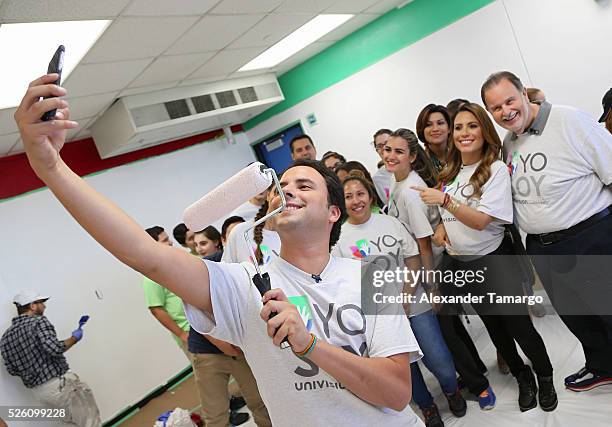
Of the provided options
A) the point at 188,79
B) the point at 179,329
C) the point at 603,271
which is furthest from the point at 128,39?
the point at 603,271

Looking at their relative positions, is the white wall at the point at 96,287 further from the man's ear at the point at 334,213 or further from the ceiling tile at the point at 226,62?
the man's ear at the point at 334,213

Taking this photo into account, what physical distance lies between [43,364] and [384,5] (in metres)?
4.37

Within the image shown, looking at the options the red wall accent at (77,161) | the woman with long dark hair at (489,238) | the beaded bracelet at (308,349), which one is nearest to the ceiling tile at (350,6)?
the woman with long dark hair at (489,238)

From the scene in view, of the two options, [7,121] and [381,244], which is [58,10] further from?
[381,244]

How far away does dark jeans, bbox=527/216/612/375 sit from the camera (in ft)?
6.79

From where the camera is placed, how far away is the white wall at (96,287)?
4309 mm

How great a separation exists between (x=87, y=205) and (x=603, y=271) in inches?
83.7

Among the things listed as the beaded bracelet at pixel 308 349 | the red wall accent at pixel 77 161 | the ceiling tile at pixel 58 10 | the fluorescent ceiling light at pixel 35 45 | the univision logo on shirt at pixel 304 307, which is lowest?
the beaded bracelet at pixel 308 349

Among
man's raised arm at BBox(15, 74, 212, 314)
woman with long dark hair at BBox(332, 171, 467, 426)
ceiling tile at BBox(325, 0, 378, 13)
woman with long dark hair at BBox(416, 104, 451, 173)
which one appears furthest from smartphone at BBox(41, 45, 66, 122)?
ceiling tile at BBox(325, 0, 378, 13)

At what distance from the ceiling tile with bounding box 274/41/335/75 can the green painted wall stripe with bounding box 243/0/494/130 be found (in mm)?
92

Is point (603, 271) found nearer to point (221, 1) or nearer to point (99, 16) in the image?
point (221, 1)

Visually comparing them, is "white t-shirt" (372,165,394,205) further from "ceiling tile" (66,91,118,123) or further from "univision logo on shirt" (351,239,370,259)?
"ceiling tile" (66,91,118,123)

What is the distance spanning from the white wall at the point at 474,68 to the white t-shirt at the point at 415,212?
6.94 feet

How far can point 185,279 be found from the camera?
1014mm
